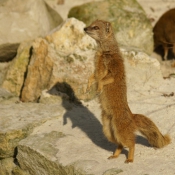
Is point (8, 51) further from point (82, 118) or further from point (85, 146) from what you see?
point (85, 146)

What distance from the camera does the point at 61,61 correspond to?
6.56 m

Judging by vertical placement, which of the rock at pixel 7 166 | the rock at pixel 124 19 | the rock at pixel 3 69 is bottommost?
the rock at pixel 7 166

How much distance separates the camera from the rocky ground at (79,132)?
4.70 metres

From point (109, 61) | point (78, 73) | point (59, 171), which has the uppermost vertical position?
point (109, 61)

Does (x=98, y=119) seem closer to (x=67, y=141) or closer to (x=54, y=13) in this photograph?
(x=67, y=141)

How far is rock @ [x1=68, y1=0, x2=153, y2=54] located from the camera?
7.83 m

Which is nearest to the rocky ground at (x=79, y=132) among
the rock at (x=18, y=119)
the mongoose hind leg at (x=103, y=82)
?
the rock at (x=18, y=119)

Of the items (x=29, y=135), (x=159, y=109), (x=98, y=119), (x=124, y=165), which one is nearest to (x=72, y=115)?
(x=98, y=119)

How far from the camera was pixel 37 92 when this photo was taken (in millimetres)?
6645

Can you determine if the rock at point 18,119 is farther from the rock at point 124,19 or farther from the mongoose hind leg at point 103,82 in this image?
the rock at point 124,19

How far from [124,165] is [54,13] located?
4147mm

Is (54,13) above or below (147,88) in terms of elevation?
above

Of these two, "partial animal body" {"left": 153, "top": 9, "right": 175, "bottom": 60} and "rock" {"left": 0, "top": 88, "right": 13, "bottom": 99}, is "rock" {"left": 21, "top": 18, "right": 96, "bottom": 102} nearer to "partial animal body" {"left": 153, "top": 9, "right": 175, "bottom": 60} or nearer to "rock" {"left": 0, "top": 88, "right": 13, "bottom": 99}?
"rock" {"left": 0, "top": 88, "right": 13, "bottom": 99}

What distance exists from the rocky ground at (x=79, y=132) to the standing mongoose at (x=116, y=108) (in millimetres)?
199
